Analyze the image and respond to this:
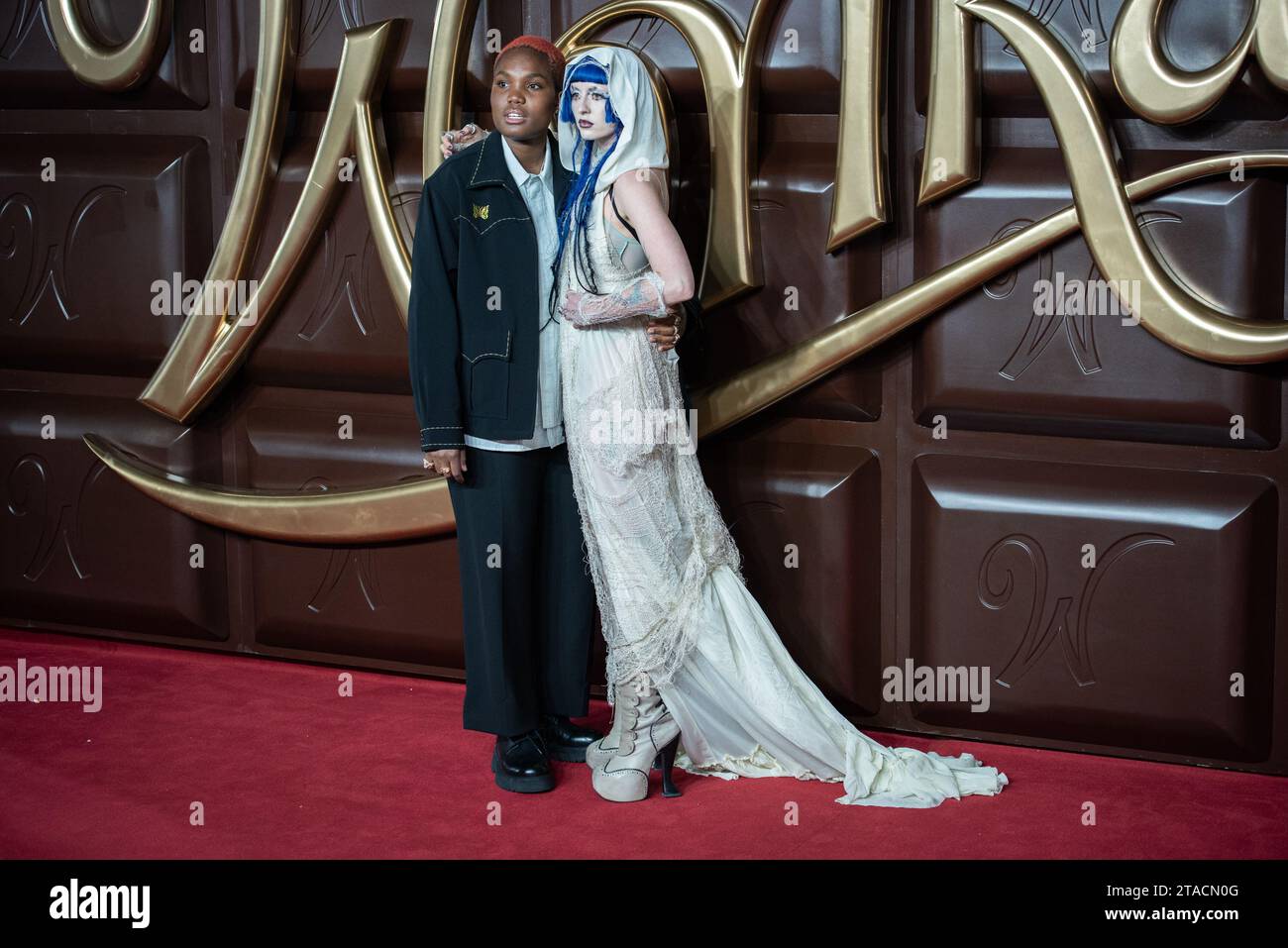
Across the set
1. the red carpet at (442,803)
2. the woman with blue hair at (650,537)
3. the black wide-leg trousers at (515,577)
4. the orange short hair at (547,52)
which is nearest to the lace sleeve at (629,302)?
the woman with blue hair at (650,537)

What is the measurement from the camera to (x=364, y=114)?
3.77 metres

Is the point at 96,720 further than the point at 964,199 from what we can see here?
Yes

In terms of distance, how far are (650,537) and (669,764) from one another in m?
0.51

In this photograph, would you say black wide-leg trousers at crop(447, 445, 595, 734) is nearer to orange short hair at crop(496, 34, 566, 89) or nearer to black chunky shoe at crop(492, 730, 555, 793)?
black chunky shoe at crop(492, 730, 555, 793)

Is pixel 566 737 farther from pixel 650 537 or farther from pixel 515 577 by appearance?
pixel 650 537

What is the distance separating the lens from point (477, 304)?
3.14 m

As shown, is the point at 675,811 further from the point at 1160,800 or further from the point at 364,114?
the point at 364,114

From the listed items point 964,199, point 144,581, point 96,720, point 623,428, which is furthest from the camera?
point 144,581

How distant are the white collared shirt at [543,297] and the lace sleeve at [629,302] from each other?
17 centimetres

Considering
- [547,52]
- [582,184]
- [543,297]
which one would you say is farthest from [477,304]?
[547,52]

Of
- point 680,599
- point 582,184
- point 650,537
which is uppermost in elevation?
point 582,184

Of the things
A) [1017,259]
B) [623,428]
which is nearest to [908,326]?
[1017,259]

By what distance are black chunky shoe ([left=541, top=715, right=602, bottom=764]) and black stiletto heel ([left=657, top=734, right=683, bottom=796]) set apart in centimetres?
29

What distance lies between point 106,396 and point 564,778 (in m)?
1.97
